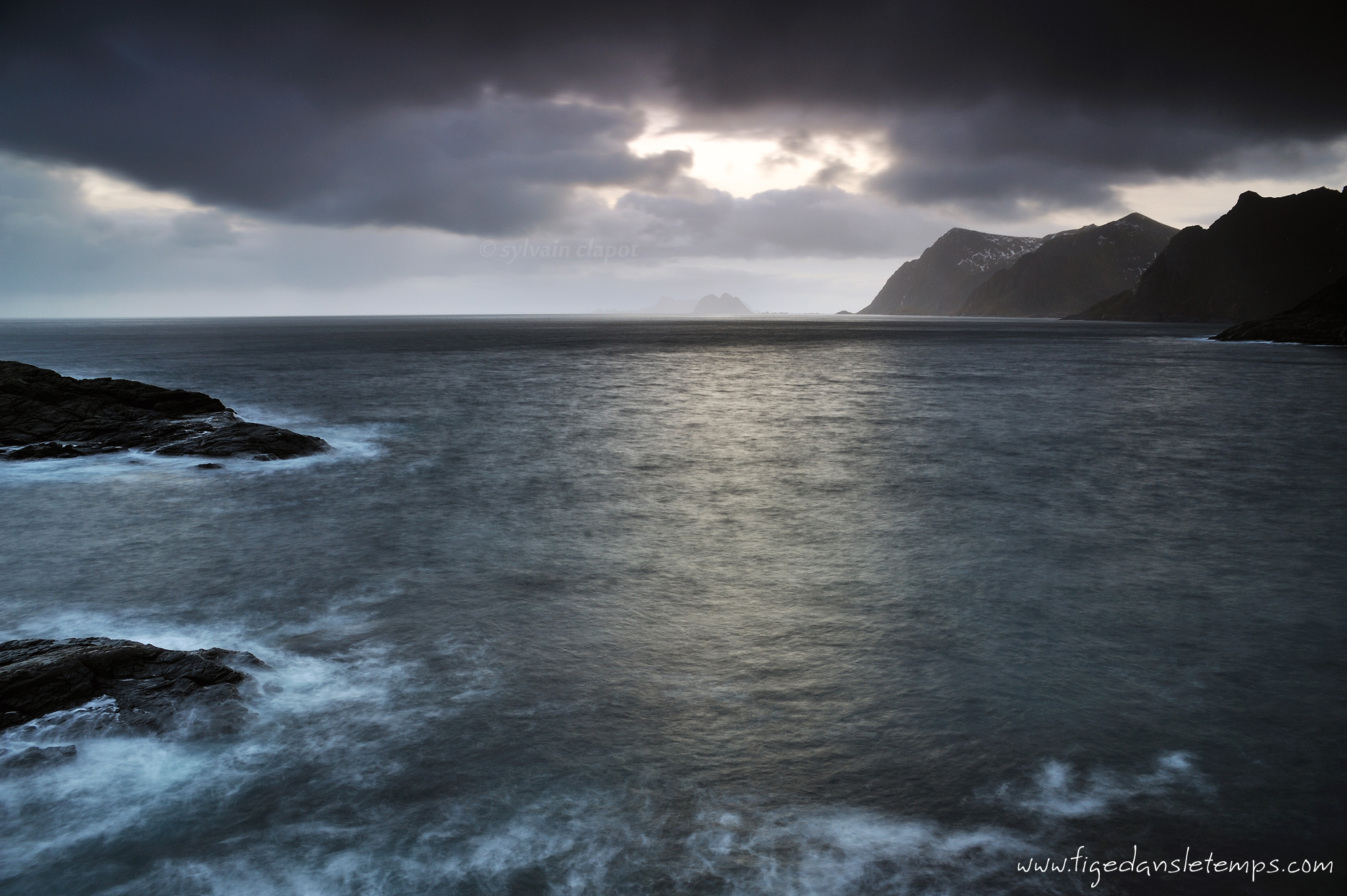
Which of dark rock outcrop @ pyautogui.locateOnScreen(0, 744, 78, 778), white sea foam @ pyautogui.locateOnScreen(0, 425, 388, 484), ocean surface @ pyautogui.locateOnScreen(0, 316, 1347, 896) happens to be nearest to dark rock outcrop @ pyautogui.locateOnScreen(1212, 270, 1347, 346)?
ocean surface @ pyautogui.locateOnScreen(0, 316, 1347, 896)

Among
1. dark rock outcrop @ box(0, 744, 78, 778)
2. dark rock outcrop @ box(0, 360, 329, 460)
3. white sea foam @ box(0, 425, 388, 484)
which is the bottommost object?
dark rock outcrop @ box(0, 744, 78, 778)

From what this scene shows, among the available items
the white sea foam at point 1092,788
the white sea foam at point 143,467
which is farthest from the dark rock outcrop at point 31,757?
the white sea foam at point 143,467

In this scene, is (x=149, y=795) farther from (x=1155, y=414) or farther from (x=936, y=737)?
(x=1155, y=414)

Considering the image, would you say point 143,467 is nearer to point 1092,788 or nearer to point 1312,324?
point 1092,788

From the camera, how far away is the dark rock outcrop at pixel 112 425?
97.6 feet

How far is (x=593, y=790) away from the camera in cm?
920

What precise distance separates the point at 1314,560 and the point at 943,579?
9.48 metres

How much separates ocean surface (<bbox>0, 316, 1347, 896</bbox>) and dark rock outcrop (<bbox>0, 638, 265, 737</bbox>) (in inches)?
17.1

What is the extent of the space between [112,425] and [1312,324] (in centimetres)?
13506

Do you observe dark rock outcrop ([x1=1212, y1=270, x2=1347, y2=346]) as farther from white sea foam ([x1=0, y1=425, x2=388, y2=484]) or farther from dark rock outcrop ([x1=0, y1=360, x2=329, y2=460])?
dark rock outcrop ([x1=0, y1=360, x2=329, y2=460])

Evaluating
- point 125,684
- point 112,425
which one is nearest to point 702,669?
point 125,684

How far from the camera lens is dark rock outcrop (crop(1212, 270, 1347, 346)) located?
98.6 metres

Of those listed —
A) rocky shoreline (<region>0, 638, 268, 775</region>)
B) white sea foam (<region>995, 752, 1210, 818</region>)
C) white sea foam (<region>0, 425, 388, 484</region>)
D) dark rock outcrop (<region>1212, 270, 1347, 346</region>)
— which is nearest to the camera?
white sea foam (<region>995, 752, 1210, 818</region>)

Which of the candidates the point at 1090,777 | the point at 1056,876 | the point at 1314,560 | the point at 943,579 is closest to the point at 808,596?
the point at 943,579
